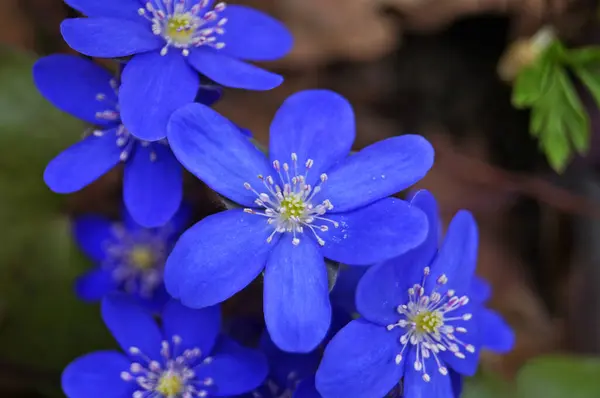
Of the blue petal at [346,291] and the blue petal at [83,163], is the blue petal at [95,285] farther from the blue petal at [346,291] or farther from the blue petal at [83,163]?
the blue petal at [346,291]

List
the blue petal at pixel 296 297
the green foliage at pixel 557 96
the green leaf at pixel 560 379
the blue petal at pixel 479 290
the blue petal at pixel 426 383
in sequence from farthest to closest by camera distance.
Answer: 1. the green leaf at pixel 560 379
2. the green foliage at pixel 557 96
3. the blue petal at pixel 479 290
4. the blue petal at pixel 426 383
5. the blue petal at pixel 296 297

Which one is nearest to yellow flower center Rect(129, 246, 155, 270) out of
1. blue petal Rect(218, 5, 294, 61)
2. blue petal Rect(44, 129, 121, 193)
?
blue petal Rect(44, 129, 121, 193)

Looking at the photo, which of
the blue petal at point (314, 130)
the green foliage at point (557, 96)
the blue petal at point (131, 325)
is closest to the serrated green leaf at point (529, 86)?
the green foliage at point (557, 96)

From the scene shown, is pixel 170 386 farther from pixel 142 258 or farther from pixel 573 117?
pixel 573 117

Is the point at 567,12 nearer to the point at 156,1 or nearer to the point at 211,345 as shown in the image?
the point at 156,1

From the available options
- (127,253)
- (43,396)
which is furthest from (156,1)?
(43,396)

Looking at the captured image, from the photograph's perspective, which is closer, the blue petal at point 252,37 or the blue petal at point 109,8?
the blue petal at point 109,8
